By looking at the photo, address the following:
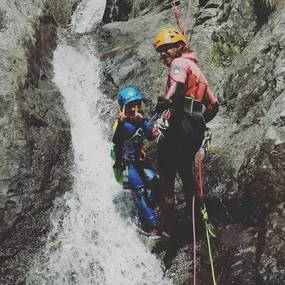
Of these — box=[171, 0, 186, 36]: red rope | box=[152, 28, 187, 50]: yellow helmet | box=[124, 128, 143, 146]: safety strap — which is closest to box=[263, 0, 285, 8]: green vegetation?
box=[171, 0, 186, 36]: red rope

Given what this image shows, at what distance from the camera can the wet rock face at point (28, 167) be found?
6754 millimetres

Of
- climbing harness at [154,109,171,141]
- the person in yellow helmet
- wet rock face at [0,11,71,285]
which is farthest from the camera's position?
wet rock face at [0,11,71,285]

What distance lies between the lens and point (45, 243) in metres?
6.98

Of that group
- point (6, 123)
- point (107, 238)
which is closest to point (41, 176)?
point (6, 123)

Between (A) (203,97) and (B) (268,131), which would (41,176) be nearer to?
(A) (203,97)

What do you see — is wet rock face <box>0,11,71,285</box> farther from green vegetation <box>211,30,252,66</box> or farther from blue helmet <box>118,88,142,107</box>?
green vegetation <box>211,30,252,66</box>

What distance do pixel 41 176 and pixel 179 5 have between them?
6524 millimetres

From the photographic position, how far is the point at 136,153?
6711mm

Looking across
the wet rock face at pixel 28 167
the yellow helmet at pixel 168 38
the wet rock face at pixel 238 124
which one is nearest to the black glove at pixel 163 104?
the yellow helmet at pixel 168 38

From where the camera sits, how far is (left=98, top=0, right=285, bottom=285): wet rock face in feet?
18.6

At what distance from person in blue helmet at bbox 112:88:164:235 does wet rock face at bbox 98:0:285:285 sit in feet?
1.80

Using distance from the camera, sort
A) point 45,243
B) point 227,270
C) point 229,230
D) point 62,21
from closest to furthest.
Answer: point 227,270 → point 229,230 → point 45,243 → point 62,21

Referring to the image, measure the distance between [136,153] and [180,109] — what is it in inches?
58.5

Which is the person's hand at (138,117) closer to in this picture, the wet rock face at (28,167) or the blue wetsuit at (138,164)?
the blue wetsuit at (138,164)
